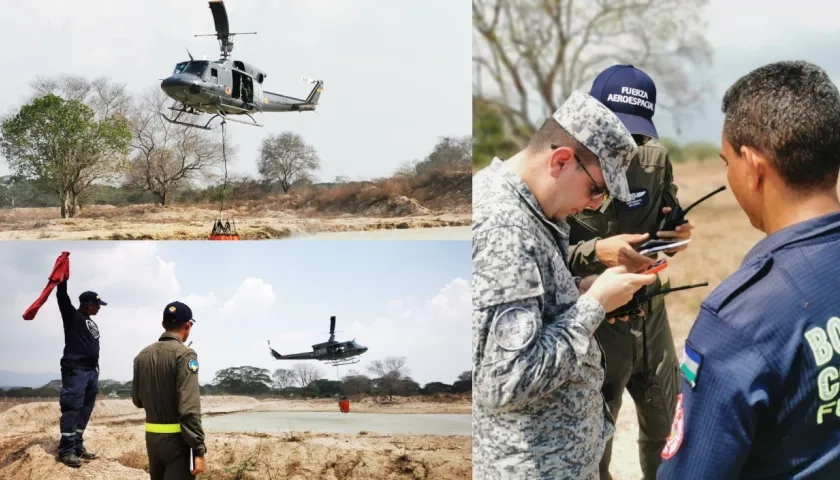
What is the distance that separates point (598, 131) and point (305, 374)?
386 centimetres

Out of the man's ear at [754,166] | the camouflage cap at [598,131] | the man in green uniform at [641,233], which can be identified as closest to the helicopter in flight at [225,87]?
the man in green uniform at [641,233]

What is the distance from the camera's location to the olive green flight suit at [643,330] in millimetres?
2637

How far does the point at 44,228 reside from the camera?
Result: 216 inches

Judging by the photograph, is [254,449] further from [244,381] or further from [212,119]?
[212,119]

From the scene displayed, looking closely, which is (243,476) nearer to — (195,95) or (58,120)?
(195,95)

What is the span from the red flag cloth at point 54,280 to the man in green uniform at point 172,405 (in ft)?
6.05

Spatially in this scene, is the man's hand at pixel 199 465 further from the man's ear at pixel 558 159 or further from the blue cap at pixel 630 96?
the man's ear at pixel 558 159

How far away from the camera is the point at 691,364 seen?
1091mm

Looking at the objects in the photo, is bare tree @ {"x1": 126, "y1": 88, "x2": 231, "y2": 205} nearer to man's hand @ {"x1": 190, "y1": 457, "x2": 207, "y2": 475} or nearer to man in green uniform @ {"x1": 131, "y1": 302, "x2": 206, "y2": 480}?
man in green uniform @ {"x1": 131, "y1": 302, "x2": 206, "y2": 480}

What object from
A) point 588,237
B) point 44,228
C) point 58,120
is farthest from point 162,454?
point 58,120

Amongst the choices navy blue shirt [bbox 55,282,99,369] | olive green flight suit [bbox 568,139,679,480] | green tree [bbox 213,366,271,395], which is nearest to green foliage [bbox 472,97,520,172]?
green tree [bbox 213,366,271,395]

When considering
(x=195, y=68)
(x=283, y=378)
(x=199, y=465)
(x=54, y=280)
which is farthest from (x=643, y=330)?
(x=54, y=280)

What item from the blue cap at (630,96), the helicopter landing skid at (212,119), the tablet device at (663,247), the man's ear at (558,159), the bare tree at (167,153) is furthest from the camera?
the bare tree at (167,153)

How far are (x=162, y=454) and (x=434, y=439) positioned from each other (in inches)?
68.7
